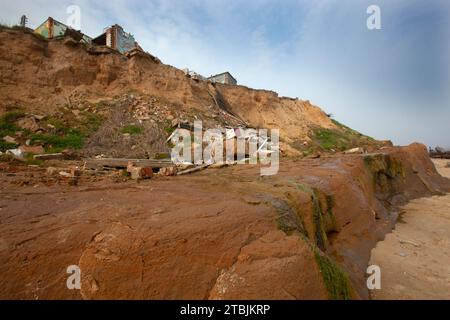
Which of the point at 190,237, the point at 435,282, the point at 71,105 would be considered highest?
the point at 71,105

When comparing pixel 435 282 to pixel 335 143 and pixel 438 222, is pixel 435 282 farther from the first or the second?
pixel 335 143

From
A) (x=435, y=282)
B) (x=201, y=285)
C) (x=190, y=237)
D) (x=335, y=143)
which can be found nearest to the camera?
(x=201, y=285)

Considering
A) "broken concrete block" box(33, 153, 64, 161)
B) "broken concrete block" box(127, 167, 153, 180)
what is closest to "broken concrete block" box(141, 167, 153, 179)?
"broken concrete block" box(127, 167, 153, 180)

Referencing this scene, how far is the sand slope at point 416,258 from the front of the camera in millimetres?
3027

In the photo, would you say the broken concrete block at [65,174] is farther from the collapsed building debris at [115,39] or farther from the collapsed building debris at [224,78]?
the collapsed building debris at [224,78]

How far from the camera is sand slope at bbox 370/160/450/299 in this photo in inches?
119

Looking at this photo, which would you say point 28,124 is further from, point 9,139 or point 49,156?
point 49,156

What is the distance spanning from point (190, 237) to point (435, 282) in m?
3.08

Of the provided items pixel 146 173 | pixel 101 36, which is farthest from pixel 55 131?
pixel 101 36

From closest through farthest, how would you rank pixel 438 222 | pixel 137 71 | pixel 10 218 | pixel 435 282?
1. pixel 10 218
2. pixel 435 282
3. pixel 438 222
4. pixel 137 71
